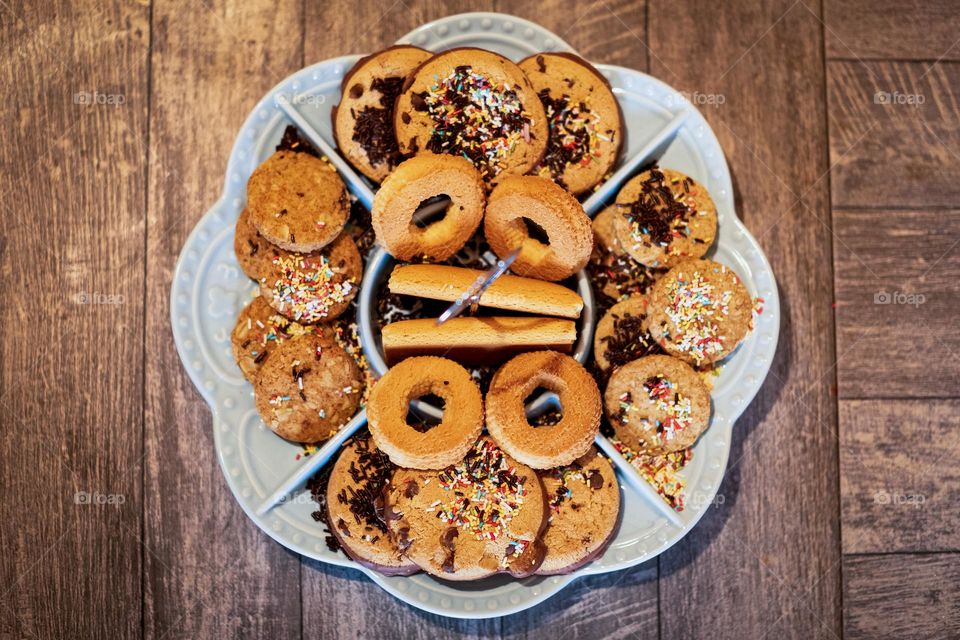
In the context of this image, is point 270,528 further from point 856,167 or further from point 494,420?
point 856,167

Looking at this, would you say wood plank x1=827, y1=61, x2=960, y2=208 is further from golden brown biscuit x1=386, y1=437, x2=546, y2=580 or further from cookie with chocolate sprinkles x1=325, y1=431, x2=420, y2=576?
cookie with chocolate sprinkles x1=325, y1=431, x2=420, y2=576

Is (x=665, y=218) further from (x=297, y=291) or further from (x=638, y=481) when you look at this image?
(x=297, y=291)

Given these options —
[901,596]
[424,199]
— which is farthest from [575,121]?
[901,596]

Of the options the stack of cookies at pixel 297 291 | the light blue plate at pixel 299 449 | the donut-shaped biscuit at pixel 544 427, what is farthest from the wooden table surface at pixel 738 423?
the donut-shaped biscuit at pixel 544 427

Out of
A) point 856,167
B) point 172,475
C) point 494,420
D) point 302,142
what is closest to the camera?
point 494,420

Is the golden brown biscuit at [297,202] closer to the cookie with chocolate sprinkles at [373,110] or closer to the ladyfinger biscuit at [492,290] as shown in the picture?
the cookie with chocolate sprinkles at [373,110]

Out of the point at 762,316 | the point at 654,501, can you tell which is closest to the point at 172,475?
the point at 654,501
